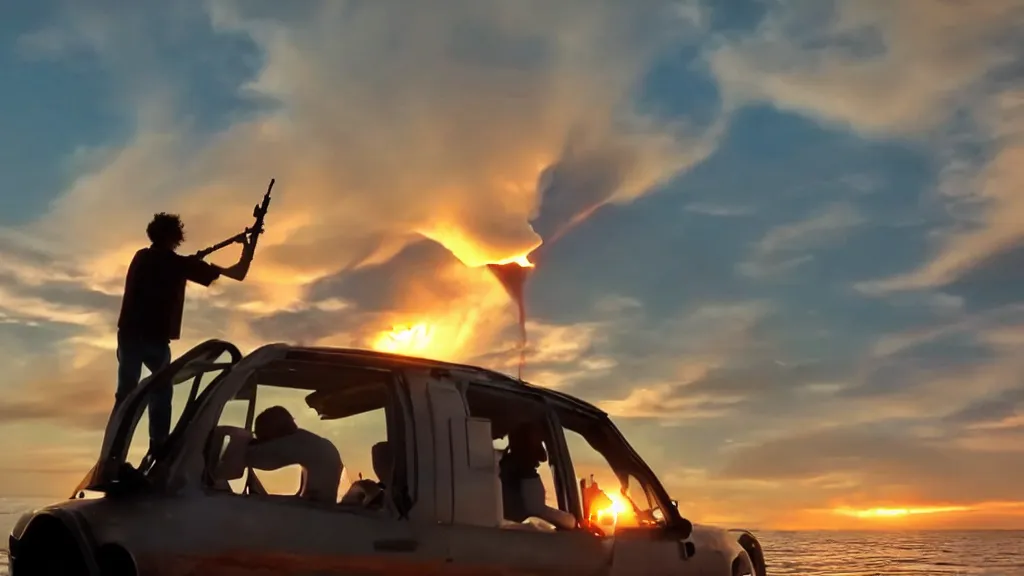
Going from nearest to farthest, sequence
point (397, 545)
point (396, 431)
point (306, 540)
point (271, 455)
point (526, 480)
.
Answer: point (306, 540)
point (397, 545)
point (271, 455)
point (396, 431)
point (526, 480)

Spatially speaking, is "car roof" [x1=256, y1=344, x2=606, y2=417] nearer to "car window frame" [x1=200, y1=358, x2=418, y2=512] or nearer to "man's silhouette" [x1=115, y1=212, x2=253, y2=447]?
"car window frame" [x1=200, y1=358, x2=418, y2=512]

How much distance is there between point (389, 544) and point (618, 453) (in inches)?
90.4

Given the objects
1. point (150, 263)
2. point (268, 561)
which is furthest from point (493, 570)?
point (150, 263)

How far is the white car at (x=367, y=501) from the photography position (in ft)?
11.9

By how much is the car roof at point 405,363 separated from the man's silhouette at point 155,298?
109 inches

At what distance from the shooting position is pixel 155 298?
693 cm

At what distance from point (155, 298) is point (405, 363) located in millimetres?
3055

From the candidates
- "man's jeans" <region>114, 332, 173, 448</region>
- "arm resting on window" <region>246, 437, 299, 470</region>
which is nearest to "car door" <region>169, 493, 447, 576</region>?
"arm resting on window" <region>246, 437, 299, 470</region>

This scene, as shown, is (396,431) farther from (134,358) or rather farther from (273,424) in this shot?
(134,358)

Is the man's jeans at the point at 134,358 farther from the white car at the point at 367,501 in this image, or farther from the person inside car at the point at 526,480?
the person inside car at the point at 526,480

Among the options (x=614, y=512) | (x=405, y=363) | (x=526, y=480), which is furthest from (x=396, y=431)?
(x=614, y=512)

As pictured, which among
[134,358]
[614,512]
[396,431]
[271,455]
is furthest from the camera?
[134,358]

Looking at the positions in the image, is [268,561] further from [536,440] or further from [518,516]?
[536,440]

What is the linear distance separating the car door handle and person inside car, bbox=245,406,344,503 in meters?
0.28
